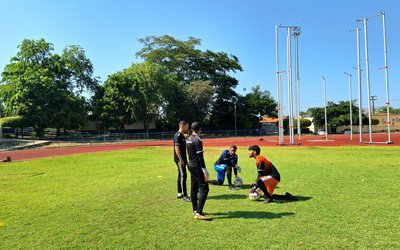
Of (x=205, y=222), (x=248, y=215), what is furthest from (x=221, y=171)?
(x=205, y=222)

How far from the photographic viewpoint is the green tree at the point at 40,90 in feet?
137

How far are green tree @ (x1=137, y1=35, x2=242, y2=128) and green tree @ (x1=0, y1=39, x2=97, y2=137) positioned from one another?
Answer: 17.1 m

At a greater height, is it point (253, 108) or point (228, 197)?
point (253, 108)

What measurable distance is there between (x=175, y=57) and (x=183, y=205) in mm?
56837

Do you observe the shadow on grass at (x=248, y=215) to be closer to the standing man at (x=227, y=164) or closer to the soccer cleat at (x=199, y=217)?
the soccer cleat at (x=199, y=217)

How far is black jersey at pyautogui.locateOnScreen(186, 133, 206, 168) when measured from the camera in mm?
6328

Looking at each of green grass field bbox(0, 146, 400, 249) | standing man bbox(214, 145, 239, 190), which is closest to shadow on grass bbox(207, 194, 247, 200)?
green grass field bbox(0, 146, 400, 249)

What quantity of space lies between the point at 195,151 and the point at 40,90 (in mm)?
41566

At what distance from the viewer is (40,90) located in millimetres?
42562

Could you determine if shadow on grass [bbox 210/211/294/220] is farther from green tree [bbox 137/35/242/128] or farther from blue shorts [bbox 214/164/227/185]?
green tree [bbox 137/35/242/128]

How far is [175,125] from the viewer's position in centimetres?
5853

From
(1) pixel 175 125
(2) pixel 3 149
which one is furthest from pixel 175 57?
(2) pixel 3 149

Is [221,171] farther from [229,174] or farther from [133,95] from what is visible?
[133,95]

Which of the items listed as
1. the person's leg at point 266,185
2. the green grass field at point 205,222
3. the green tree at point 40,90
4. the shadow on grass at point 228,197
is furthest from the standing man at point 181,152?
the green tree at point 40,90
